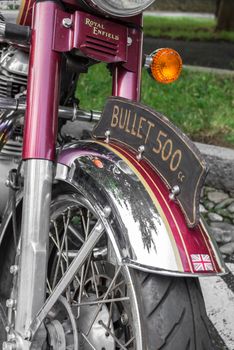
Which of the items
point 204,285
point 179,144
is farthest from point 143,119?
point 204,285

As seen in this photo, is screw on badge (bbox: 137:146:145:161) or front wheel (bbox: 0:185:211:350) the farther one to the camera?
screw on badge (bbox: 137:146:145:161)

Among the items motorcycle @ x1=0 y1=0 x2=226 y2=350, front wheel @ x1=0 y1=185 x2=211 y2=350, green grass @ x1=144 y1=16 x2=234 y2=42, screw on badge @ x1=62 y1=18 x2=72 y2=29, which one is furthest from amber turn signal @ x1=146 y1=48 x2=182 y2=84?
green grass @ x1=144 y1=16 x2=234 y2=42

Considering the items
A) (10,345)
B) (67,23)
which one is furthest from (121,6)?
(10,345)

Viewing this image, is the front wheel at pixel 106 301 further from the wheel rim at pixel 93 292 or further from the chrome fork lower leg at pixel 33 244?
the chrome fork lower leg at pixel 33 244

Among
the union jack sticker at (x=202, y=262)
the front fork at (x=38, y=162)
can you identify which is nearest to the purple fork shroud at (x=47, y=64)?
the front fork at (x=38, y=162)

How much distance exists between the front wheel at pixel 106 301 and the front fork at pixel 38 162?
119mm

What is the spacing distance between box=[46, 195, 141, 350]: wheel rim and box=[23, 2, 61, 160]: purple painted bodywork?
0.19 meters

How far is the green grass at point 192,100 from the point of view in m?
4.86

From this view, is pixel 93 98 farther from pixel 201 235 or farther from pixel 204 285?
pixel 201 235

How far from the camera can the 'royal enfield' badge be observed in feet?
6.01

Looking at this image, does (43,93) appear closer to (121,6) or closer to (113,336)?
(121,6)

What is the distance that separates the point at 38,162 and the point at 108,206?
0.21m

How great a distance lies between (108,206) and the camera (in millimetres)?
1914

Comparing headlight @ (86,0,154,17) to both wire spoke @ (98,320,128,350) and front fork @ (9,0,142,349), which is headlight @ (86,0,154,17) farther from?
wire spoke @ (98,320,128,350)
